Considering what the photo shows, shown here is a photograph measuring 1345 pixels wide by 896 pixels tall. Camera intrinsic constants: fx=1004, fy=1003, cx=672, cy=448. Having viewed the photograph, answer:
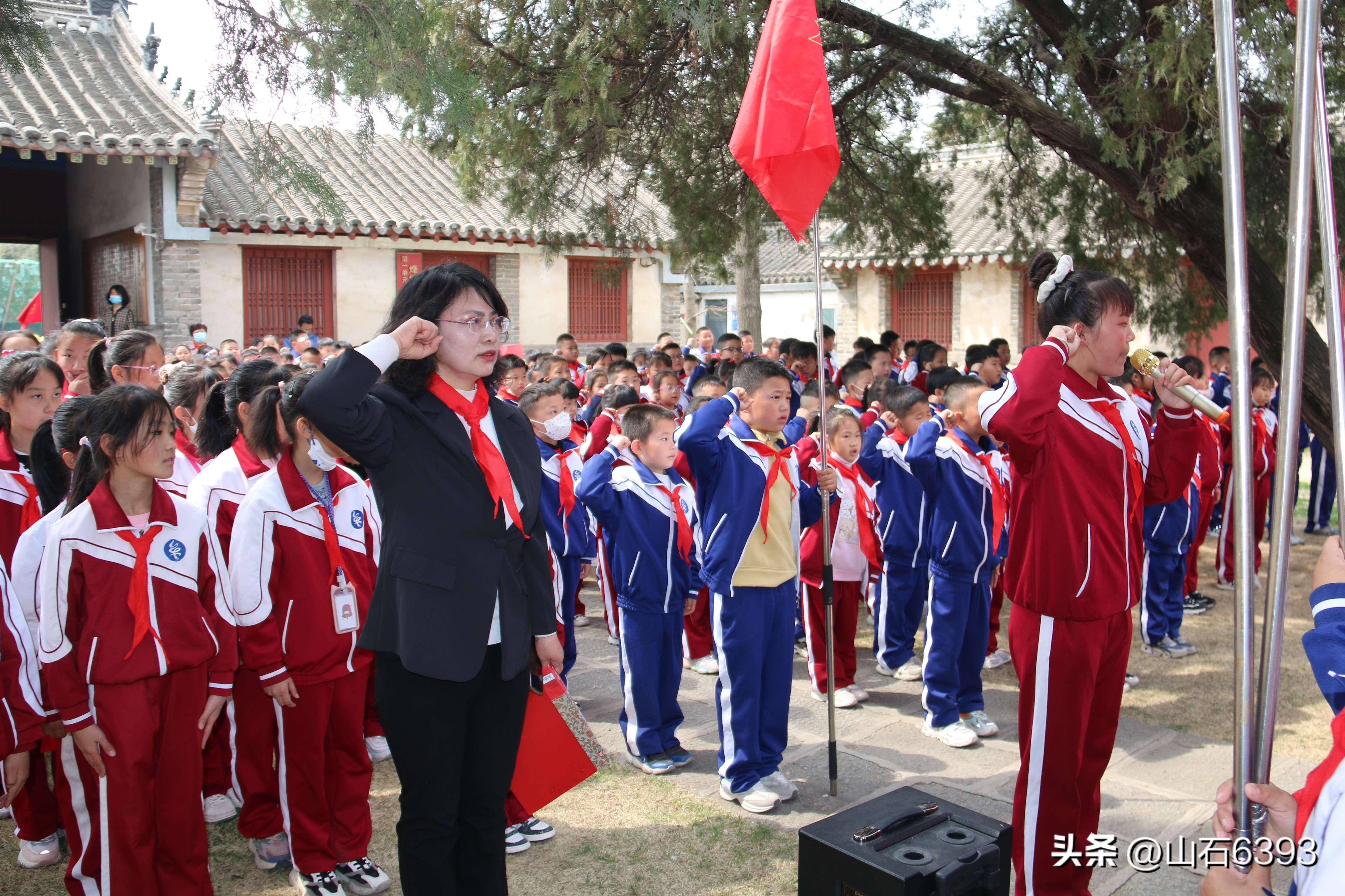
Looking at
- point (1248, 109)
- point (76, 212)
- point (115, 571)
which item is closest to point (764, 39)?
point (115, 571)

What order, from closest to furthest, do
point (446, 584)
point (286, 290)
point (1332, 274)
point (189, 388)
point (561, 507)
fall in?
point (1332, 274), point (446, 584), point (189, 388), point (561, 507), point (286, 290)

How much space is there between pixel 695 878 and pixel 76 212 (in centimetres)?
1301

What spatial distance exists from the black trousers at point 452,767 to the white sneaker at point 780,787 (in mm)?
1588

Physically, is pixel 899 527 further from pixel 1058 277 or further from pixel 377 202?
pixel 377 202

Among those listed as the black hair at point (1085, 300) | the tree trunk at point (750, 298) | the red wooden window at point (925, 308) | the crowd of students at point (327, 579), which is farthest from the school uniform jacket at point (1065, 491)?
the red wooden window at point (925, 308)

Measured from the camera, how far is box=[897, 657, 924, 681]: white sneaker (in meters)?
5.32

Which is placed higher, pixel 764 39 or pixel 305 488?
pixel 764 39

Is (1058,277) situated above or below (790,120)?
below

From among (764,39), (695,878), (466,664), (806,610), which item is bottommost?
(695,878)

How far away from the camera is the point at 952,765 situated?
13.9 feet

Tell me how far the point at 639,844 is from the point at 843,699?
174 centimetres

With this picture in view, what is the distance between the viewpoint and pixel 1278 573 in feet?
4.67

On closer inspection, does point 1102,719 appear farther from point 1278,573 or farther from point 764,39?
point 764,39

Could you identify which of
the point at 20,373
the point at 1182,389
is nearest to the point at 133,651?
the point at 20,373
